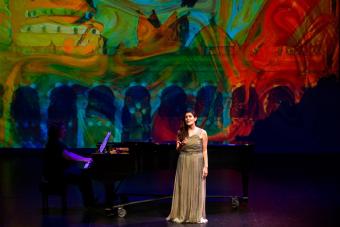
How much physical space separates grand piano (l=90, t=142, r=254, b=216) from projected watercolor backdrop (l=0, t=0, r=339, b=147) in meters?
4.52

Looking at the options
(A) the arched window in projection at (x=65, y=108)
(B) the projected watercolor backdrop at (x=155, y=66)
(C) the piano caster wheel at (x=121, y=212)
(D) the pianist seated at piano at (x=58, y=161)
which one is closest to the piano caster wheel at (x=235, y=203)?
(C) the piano caster wheel at (x=121, y=212)

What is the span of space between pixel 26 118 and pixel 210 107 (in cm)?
372

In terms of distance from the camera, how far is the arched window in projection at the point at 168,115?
→ 11.3 metres

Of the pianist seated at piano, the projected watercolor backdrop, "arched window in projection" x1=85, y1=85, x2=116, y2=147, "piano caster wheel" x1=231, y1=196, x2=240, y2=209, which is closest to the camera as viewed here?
the pianist seated at piano

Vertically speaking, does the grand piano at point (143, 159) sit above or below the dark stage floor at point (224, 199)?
above

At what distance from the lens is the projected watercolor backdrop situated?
1117cm

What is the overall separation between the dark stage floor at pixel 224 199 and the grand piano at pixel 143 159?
1.08ft

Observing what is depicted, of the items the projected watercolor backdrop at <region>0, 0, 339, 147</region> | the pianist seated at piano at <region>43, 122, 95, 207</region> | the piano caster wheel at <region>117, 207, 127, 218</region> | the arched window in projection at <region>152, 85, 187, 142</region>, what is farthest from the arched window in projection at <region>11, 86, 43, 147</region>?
the piano caster wheel at <region>117, 207, 127, 218</region>

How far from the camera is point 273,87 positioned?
1139 cm

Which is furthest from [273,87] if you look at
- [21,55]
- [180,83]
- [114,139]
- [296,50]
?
[21,55]

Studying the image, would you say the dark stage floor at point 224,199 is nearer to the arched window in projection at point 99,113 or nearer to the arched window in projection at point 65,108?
the arched window in projection at point 65,108

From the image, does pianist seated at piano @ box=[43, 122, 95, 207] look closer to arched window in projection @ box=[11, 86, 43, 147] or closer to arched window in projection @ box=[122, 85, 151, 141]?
arched window in projection @ box=[122, 85, 151, 141]

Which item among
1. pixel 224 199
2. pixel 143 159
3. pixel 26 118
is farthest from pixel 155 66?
pixel 143 159

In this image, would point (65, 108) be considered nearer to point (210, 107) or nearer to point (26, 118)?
point (26, 118)
